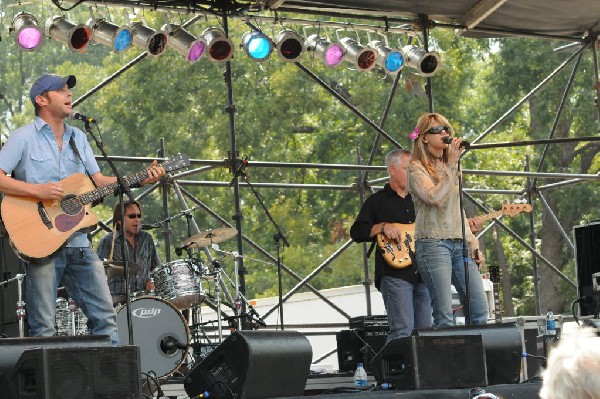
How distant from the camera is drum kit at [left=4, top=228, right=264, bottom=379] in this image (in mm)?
8688

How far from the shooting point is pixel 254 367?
5.93 metres

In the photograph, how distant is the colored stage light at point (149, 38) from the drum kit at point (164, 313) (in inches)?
66.8

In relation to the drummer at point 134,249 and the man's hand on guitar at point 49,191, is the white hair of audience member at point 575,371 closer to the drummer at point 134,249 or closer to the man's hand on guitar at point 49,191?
the man's hand on guitar at point 49,191

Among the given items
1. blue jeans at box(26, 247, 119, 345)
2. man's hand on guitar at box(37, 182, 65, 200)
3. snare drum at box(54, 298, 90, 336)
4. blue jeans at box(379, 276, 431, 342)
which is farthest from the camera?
snare drum at box(54, 298, 90, 336)

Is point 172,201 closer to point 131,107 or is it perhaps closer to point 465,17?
point 131,107

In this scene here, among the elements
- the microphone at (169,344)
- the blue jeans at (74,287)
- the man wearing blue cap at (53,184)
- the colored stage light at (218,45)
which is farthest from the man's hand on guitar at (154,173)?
the colored stage light at (218,45)

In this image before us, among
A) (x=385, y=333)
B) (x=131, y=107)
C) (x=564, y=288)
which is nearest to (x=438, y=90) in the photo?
(x=564, y=288)

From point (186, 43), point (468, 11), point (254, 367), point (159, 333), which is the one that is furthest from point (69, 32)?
point (254, 367)

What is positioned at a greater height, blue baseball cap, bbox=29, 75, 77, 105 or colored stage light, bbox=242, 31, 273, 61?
colored stage light, bbox=242, 31, 273, 61

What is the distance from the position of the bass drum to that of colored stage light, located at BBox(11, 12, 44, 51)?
238 cm

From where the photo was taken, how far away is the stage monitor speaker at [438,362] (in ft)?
20.0

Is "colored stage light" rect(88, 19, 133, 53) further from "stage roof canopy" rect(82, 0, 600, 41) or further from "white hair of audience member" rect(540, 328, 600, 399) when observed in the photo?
"white hair of audience member" rect(540, 328, 600, 399)

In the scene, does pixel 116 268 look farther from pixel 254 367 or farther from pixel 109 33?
pixel 254 367

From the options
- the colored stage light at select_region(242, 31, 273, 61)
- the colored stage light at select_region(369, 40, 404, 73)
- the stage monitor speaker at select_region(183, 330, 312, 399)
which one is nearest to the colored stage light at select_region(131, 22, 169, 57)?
the colored stage light at select_region(242, 31, 273, 61)
